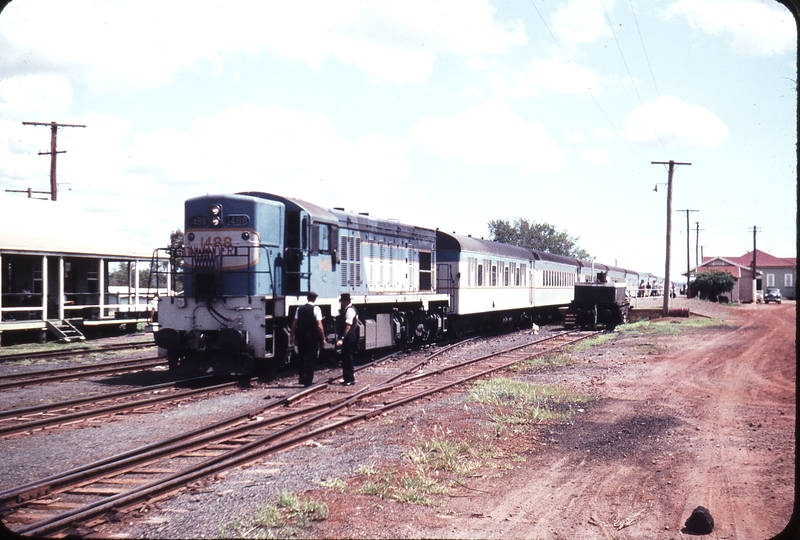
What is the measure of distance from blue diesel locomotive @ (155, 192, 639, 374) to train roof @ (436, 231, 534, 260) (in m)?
1.96

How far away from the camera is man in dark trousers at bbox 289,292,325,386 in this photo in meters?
13.1

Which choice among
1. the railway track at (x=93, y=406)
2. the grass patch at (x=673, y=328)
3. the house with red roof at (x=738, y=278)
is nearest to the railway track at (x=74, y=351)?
the railway track at (x=93, y=406)

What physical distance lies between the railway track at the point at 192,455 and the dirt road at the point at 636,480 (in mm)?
1902

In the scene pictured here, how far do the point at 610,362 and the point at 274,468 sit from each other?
12952 mm

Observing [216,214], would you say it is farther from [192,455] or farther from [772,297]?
[772,297]

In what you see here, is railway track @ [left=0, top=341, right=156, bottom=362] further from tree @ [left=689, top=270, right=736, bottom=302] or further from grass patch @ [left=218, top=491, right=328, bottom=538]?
→ tree @ [left=689, top=270, right=736, bottom=302]

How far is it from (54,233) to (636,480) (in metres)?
25.6

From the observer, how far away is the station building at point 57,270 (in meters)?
23.7

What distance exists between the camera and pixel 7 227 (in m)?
24.4

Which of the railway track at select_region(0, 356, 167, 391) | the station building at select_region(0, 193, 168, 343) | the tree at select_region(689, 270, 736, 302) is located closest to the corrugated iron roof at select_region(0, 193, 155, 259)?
the station building at select_region(0, 193, 168, 343)

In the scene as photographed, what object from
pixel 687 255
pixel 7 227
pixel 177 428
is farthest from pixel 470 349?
pixel 687 255

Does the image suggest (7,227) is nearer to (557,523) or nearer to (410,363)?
(410,363)

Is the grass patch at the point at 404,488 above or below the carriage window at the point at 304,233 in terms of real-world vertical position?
below

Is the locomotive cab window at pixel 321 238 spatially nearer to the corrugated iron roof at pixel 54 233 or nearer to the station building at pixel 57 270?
the station building at pixel 57 270
